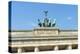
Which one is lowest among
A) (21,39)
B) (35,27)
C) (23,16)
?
(21,39)

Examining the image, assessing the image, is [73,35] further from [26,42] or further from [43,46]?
[26,42]

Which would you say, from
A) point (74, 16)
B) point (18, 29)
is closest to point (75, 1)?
point (74, 16)

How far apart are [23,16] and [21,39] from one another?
312mm

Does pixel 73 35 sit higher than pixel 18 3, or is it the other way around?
pixel 18 3

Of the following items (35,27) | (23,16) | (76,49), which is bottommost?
(76,49)

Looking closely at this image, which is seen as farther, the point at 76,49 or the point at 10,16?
the point at 76,49

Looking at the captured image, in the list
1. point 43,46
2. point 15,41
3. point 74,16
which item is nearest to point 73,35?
point 74,16

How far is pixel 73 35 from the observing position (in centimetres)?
263

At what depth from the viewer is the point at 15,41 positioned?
96.0 inches

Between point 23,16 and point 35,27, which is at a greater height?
point 23,16

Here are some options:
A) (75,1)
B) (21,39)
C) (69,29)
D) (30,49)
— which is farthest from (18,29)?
(75,1)

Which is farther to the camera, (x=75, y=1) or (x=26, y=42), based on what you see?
(x=75, y=1)

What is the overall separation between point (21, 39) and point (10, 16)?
0.34 m

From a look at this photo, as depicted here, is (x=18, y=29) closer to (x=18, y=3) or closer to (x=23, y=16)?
(x=23, y=16)
